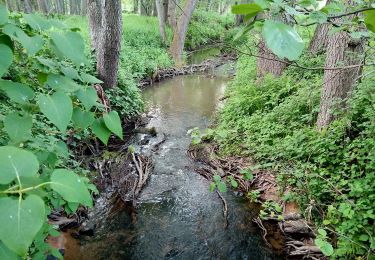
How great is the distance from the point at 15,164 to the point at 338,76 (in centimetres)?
449

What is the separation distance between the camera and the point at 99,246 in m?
3.59

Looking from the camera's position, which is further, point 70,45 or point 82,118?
point 82,118

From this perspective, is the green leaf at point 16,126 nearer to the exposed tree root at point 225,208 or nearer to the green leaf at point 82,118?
the green leaf at point 82,118

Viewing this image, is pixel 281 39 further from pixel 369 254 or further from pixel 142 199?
pixel 142 199

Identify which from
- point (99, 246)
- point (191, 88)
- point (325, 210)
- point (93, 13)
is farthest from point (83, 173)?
point (191, 88)

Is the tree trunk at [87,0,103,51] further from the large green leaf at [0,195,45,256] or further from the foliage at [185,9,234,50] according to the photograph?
the foliage at [185,9,234,50]

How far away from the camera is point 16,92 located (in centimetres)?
117

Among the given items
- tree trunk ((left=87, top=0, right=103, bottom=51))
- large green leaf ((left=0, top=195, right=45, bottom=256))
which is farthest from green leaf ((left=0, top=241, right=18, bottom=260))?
tree trunk ((left=87, top=0, right=103, bottom=51))

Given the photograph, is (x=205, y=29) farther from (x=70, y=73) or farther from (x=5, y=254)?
(x=5, y=254)

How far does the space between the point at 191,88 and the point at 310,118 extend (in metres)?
6.57

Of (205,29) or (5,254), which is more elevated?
(205,29)

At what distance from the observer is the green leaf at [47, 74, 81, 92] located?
1202mm

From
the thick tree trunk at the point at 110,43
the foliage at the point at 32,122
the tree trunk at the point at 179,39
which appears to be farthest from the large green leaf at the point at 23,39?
the tree trunk at the point at 179,39

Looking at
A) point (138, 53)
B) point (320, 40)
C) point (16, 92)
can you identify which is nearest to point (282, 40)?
point (16, 92)
